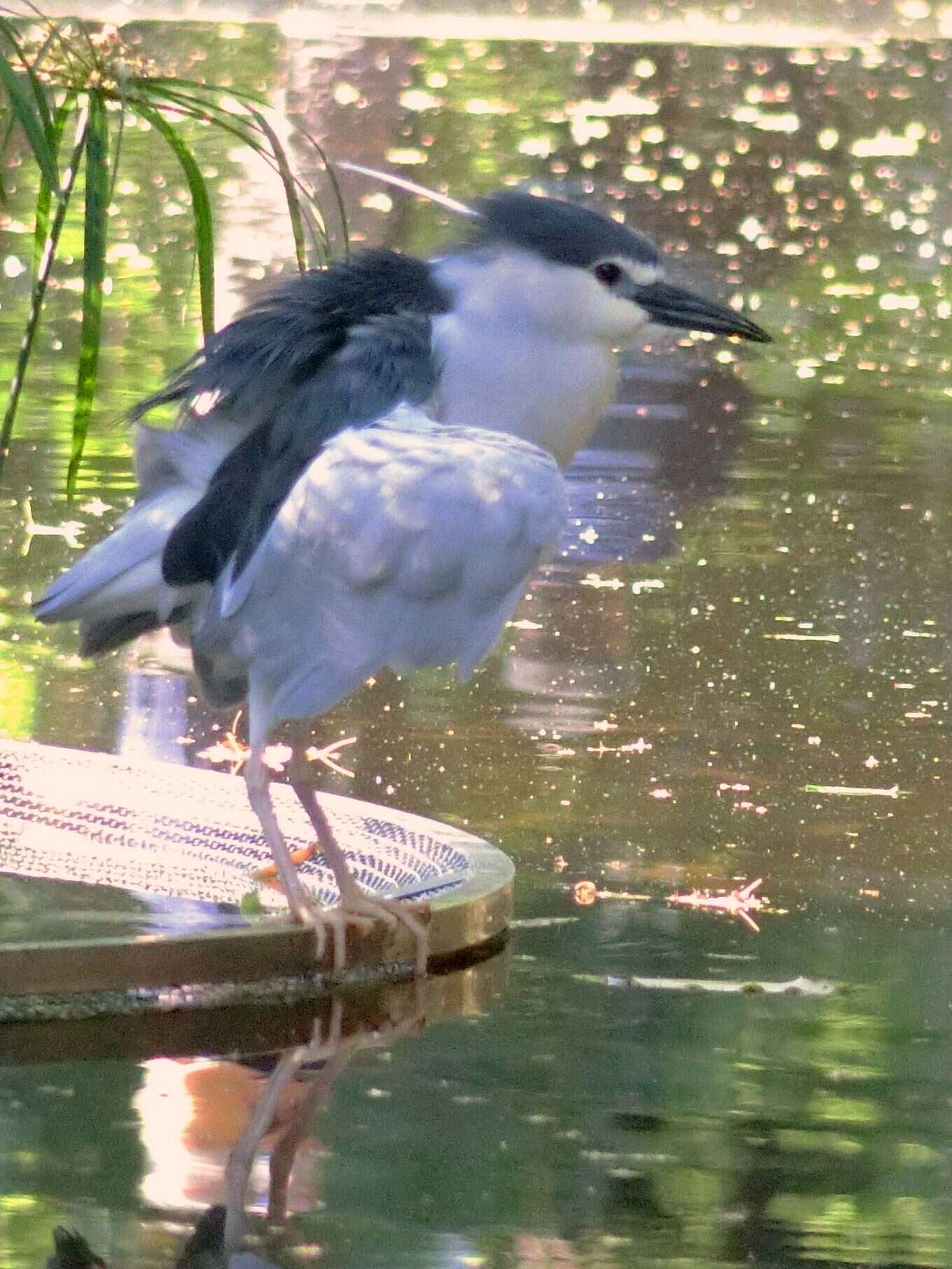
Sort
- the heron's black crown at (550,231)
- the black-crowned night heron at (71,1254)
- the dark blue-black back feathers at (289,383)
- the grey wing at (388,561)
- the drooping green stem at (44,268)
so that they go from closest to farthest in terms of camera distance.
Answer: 1. the black-crowned night heron at (71,1254)
2. the grey wing at (388,561)
3. the dark blue-black back feathers at (289,383)
4. the drooping green stem at (44,268)
5. the heron's black crown at (550,231)

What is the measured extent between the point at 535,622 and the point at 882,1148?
96.6 inches

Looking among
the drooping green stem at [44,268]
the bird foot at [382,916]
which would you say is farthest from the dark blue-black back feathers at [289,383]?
the bird foot at [382,916]

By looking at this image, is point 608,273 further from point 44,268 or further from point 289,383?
point 44,268

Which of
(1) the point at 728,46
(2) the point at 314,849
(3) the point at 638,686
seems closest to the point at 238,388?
(2) the point at 314,849

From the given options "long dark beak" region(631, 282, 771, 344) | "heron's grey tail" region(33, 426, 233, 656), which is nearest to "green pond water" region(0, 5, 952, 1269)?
"heron's grey tail" region(33, 426, 233, 656)

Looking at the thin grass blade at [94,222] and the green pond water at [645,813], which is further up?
the thin grass blade at [94,222]

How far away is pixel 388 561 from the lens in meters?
3.23

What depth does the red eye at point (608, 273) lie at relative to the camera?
366 cm

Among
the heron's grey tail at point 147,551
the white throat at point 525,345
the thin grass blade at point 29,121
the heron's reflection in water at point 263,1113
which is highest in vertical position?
the thin grass blade at point 29,121

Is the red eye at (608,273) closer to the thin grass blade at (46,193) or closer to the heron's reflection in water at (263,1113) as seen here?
the thin grass blade at (46,193)

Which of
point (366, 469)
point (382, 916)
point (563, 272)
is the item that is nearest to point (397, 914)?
point (382, 916)

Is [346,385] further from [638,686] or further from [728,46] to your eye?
[728,46]

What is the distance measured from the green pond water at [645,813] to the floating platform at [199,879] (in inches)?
3.9

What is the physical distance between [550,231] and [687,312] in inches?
10.5
